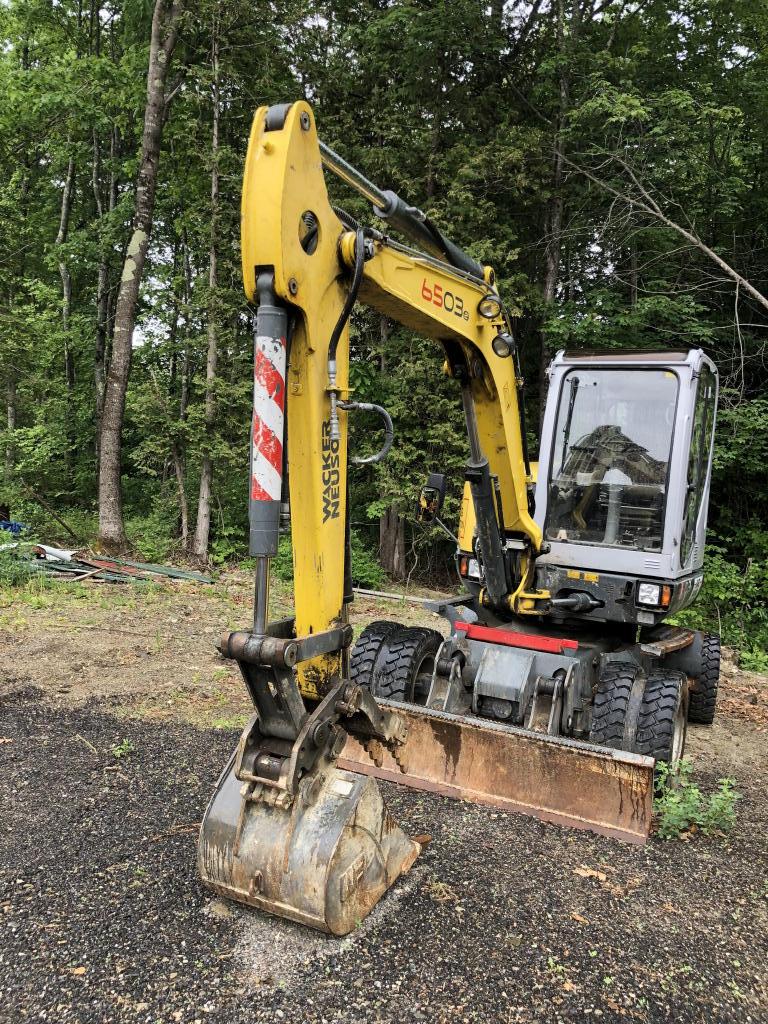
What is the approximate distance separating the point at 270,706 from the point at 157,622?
5.51 m

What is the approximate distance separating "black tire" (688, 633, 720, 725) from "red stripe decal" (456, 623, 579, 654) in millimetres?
1773

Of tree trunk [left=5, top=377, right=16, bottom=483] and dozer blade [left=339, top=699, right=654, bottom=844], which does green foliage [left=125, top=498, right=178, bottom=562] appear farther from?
dozer blade [left=339, top=699, right=654, bottom=844]

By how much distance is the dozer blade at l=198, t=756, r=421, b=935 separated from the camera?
2.57 meters

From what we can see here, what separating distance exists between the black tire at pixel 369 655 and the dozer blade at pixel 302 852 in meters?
1.79

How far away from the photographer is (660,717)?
A: 4.08m

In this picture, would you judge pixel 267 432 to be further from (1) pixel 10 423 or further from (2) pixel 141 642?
(1) pixel 10 423

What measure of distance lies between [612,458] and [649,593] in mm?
964

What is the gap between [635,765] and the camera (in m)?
3.59

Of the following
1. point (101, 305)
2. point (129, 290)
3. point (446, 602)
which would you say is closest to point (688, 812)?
point (446, 602)

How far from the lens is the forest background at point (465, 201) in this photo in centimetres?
1000

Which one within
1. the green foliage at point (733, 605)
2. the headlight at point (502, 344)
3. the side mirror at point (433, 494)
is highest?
the headlight at point (502, 344)

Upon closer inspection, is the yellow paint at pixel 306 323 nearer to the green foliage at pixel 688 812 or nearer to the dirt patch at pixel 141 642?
the green foliage at pixel 688 812

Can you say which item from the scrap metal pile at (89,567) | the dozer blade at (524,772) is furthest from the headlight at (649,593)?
the scrap metal pile at (89,567)

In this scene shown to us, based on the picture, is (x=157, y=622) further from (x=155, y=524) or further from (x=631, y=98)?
(x=631, y=98)
